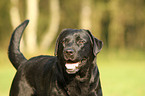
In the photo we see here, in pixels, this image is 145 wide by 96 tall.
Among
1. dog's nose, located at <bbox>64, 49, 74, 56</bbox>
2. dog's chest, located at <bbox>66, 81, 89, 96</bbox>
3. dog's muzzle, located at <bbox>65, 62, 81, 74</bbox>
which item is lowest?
dog's chest, located at <bbox>66, 81, 89, 96</bbox>

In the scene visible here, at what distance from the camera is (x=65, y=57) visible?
4164 mm

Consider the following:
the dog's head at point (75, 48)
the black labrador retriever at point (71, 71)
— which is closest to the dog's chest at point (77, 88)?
the black labrador retriever at point (71, 71)

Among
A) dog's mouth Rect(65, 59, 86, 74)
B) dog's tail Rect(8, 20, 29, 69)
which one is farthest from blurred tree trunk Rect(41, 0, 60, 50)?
dog's mouth Rect(65, 59, 86, 74)

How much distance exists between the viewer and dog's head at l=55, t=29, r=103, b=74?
4.16m

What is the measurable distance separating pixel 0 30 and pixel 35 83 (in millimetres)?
39685

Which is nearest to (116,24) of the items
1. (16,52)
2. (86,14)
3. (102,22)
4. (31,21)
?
(86,14)

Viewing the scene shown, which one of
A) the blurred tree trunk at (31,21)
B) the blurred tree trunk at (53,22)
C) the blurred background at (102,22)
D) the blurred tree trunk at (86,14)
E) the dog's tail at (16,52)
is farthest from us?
the blurred tree trunk at (53,22)

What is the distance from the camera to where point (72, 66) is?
13.9 ft

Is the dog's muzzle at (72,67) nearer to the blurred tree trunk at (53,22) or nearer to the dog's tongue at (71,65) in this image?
the dog's tongue at (71,65)

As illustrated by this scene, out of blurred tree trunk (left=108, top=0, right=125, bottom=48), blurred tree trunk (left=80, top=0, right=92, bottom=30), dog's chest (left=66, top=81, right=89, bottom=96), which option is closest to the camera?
dog's chest (left=66, top=81, right=89, bottom=96)

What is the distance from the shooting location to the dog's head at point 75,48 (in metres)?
4.16

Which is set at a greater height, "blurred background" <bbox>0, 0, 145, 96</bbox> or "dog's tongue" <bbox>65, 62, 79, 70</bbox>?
"dog's tongue" <bbox>65, 62, 79, 70</bbox>

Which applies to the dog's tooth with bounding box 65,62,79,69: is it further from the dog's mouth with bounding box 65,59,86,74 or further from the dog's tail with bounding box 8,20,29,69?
the dog's tail with bounding box 8,20,29,69

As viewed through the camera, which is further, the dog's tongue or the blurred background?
the blurred background
